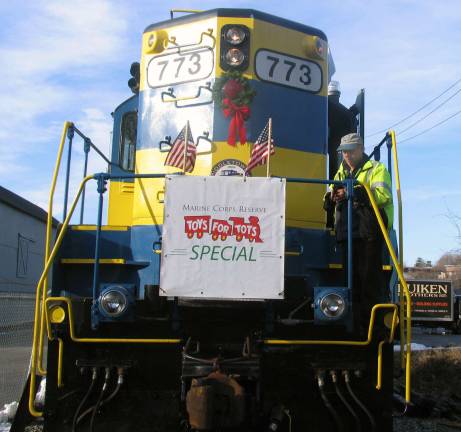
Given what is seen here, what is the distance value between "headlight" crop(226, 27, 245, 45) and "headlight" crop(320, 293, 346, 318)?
2.94 metres

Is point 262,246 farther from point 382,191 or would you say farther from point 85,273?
point 85,273

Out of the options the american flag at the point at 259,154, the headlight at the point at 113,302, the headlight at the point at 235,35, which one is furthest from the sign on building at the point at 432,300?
the headlight at the point at 113,302

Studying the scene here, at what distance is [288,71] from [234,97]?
72 cm

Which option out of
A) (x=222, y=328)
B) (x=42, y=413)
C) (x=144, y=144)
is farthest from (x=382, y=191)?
(x=42, y=413)

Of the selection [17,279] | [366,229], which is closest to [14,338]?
[366,229]

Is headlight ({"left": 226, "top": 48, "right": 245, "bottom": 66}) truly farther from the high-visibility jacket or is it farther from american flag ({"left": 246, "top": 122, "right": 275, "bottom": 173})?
the high-visibility jacket

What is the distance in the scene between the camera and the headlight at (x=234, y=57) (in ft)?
19.9

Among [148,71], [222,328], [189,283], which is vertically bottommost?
[222,328]

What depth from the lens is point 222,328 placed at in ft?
15.6

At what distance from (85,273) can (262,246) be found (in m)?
1.80

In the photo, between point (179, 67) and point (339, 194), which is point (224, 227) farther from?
point (179, 67)

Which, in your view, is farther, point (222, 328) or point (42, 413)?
point (222, 328)

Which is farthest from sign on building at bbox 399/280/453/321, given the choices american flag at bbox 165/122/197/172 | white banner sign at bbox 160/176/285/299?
white banner sign at bbox 160/176/285/299

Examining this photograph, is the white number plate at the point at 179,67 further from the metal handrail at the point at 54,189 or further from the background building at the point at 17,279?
the background building at the point at 17,279
